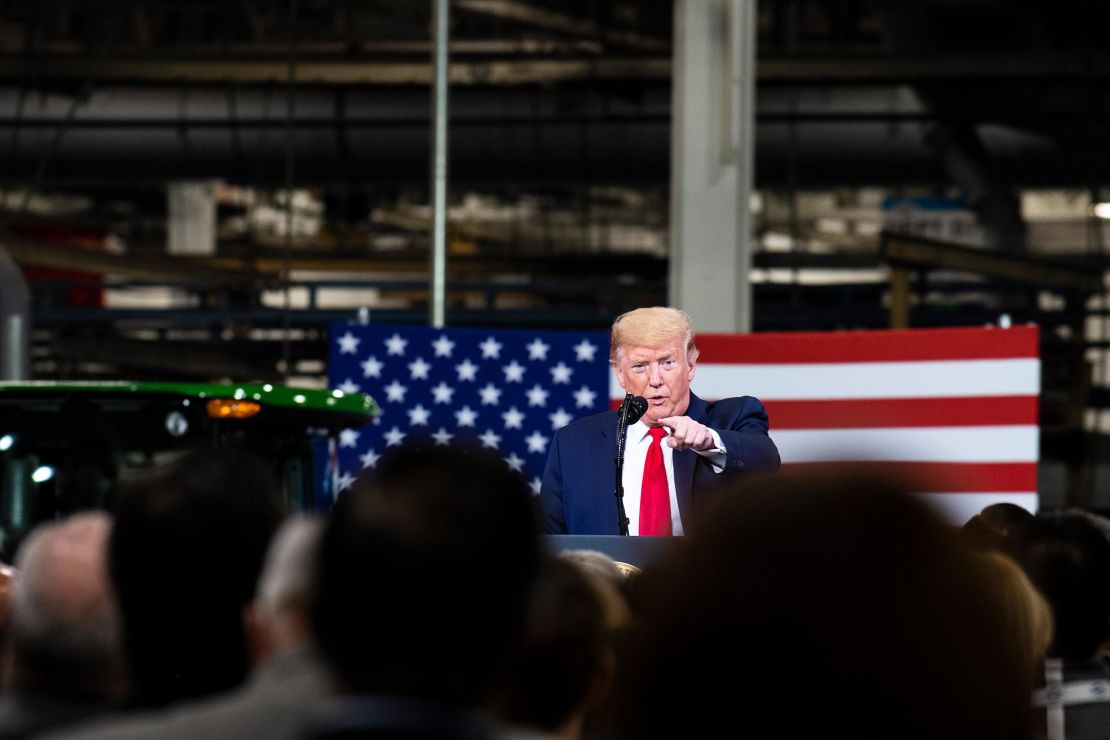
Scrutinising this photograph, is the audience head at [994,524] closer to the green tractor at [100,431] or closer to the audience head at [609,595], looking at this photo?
the audience head at [609,595]

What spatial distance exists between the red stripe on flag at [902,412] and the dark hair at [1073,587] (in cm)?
452

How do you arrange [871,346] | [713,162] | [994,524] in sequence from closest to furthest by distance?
[994,524] → [871,346] → [713,162]

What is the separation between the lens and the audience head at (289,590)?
171 centimetres

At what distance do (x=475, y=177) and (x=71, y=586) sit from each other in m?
10.6

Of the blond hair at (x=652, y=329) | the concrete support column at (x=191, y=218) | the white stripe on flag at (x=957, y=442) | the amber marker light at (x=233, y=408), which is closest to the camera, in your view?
the blond hair at (x=652, y=329)

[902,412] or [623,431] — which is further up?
[623,431]

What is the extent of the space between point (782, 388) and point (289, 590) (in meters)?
5.79

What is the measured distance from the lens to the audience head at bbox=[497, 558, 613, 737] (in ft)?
5.47

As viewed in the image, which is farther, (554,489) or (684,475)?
(554,489)

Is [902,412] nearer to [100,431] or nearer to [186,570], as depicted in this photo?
[100,431]

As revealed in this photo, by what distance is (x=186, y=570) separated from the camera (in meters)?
1.96

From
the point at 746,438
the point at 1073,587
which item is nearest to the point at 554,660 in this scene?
the point at 1073,587

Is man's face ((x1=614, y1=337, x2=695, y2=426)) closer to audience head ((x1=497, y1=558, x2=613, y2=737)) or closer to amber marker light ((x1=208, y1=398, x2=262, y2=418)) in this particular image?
amber marker light ((x1=208, y1=398, x2=262, y2=418))

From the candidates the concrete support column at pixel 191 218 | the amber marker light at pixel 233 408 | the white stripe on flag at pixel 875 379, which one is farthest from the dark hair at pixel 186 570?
the concrete support column at pixel 191 218
